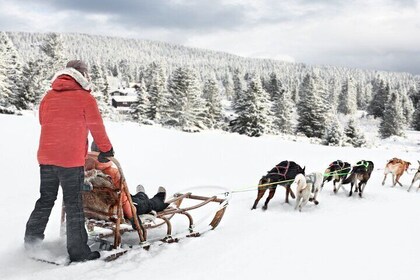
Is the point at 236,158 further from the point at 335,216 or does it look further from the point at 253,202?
the point at 335,216

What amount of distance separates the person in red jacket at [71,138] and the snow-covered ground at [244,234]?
43 centimetres

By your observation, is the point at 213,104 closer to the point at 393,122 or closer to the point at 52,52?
the point at 52,52

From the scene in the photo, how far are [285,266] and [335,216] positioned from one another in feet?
7.96

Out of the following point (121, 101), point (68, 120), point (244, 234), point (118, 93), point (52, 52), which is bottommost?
point (244, 234)

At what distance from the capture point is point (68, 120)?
171 inches

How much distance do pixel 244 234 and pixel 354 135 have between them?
35183mm

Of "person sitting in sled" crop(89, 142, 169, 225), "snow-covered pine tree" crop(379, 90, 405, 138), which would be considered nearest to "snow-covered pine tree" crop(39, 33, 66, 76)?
"person sitting in sled" crop(89, 142, 169, 225)

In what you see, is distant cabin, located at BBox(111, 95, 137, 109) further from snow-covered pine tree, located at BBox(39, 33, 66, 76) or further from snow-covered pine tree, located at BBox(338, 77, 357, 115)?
snow-covered pine tree, located at BBox(39, 33, 66, 76)

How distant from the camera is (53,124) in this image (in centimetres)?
435

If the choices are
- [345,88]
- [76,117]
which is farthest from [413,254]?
[345,88]

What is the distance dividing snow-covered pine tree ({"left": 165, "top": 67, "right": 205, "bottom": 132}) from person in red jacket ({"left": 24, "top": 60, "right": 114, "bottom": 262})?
3712 cm

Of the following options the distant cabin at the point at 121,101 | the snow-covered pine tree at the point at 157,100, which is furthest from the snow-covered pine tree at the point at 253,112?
the distant cabin at the point at 121,101

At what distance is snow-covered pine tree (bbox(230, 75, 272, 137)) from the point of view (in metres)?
37.9

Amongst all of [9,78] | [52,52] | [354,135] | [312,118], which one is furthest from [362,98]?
[9,78]
